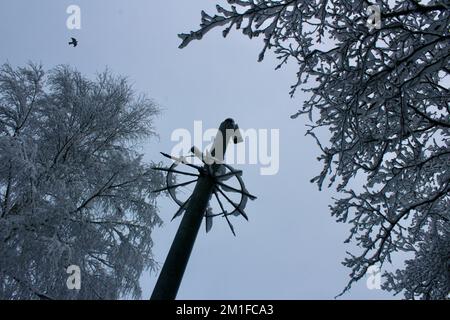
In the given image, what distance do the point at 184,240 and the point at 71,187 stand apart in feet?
18.0

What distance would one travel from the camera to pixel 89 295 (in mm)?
6867

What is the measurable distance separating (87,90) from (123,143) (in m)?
1.49

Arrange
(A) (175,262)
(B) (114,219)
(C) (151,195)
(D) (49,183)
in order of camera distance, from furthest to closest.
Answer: (C) (151,195) → (B) (114,219) → (D) (49,183) → (A) (175,262)

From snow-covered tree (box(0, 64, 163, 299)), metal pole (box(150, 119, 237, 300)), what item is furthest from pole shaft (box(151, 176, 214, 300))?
snow-covered tree (box(0, 64, 163, 299))

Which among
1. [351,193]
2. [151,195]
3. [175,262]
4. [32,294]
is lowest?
[175,262]

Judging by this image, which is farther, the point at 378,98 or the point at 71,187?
the point at 71,187

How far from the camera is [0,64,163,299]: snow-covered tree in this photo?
574 cm

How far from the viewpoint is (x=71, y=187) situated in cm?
678

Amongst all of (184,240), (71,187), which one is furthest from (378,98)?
(71,187)

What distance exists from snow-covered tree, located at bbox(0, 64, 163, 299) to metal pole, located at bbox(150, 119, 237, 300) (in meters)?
4.32

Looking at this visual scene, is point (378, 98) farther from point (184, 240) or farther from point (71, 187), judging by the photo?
point (71, 187)

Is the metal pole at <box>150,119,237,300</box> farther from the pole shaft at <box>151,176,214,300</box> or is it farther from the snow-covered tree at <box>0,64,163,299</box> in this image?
the snow-covered tree at <box>0,64,163,299</box>

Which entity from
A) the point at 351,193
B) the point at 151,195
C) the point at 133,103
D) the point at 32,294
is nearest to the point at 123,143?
the point at 133,103

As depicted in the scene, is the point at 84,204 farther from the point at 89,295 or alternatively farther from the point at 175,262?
the point at 175,262
